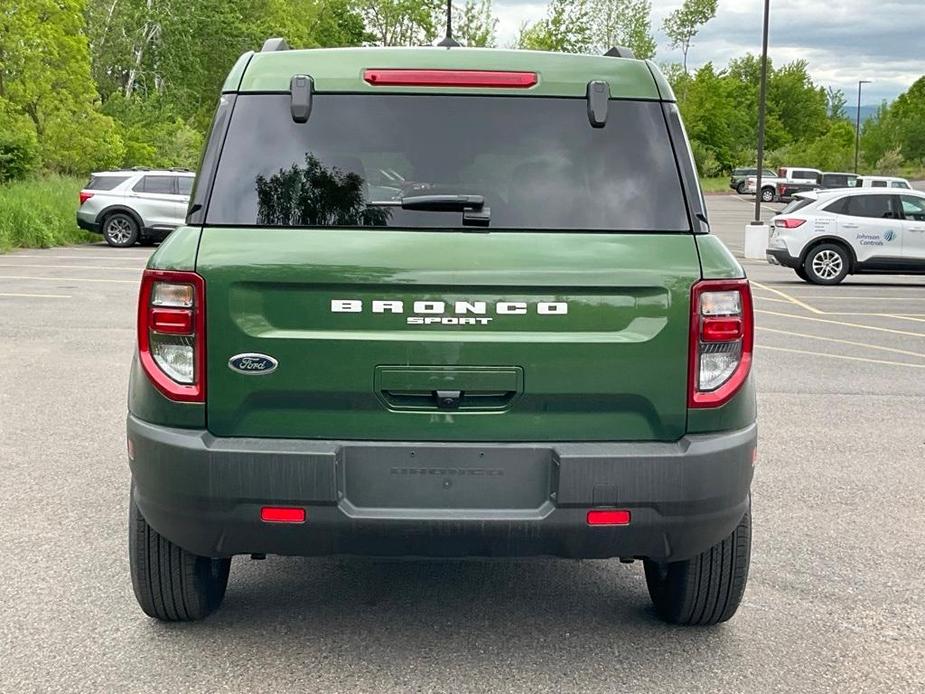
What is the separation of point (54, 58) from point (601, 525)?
3552cm

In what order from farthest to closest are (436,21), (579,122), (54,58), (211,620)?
(436,21) → (54,58) → (211,620) → (579,122)

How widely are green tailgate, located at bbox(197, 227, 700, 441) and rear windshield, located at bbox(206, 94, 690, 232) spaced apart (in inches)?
5.0

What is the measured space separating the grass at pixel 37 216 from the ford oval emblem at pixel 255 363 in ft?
71.3

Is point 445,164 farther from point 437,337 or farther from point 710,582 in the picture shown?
point 710,582

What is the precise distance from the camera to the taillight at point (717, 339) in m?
3.47

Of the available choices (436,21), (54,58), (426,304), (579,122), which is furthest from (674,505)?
(436,21)

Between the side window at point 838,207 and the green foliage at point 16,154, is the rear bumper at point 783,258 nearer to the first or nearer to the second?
the side window at point 838,207

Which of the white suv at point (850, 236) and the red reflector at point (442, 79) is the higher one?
the red reflector at point (442, 79)

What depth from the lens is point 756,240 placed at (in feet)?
90.2

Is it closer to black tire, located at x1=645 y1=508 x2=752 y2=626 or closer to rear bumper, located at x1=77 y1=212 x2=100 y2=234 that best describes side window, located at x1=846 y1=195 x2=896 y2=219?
rear bumper, located at x1=77 y1=212 x2=100 y2=234

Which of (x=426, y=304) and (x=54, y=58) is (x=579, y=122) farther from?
(x=54, y=58)

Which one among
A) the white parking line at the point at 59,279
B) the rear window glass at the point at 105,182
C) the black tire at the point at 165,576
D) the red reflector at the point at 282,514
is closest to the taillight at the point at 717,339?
the red reflector at the point at 282,514

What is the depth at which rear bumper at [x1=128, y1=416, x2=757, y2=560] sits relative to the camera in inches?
133

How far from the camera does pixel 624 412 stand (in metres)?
3.46
